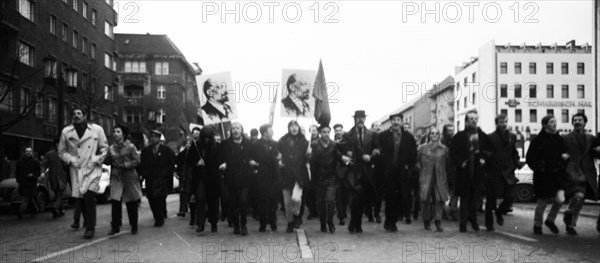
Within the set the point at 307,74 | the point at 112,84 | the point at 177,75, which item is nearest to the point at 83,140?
the point at 307,74

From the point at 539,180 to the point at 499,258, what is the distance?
311cm

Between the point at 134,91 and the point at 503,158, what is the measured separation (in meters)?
69.7

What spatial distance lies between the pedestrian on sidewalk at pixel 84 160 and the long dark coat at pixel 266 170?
2.49 meters

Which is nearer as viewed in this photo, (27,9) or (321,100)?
(321,100)

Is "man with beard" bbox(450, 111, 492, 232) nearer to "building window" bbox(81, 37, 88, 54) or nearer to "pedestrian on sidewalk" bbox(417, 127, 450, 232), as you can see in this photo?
"pedestrian on sidewalk" bbox(417, 127, 450, 232)

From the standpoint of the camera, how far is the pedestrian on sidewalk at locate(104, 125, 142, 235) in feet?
35.1

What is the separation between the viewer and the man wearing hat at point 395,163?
1066 centimetres

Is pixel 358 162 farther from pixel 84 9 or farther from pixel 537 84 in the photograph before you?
pixel 537 84

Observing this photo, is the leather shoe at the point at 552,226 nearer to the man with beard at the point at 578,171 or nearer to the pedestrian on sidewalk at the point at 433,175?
the man with beard at the point at 578,171

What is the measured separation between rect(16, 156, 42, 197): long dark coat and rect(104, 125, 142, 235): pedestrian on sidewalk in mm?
5807

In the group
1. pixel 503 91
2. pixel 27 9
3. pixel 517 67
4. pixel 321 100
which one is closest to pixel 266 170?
pixel 321 100

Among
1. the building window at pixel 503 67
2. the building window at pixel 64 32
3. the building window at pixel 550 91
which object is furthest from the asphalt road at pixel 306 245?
the building window at pixel 550 91


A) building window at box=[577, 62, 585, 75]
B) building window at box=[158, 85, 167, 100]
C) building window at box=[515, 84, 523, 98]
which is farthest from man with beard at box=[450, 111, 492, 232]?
building window at box=[577, 62, 585, 75]

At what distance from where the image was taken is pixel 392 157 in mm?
10914
